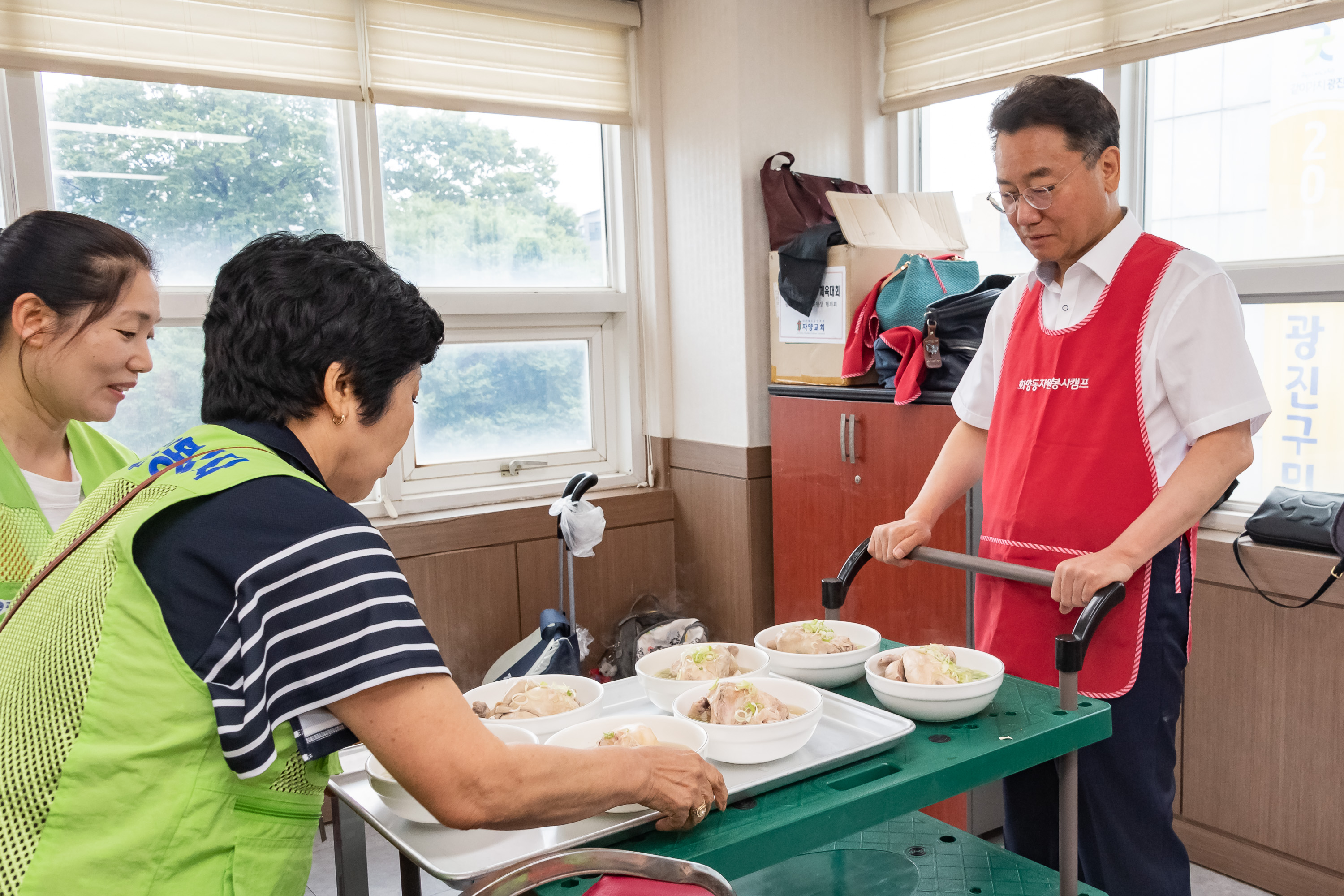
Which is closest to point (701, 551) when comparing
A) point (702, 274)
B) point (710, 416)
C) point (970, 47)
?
point (710, 416)

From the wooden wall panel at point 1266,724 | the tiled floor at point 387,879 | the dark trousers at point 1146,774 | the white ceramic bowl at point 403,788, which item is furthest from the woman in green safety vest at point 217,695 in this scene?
the wooden wall panel at point 1266,724

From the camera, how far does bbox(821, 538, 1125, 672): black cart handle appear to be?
1.41 metres

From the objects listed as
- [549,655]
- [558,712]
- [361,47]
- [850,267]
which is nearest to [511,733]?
[558,712]

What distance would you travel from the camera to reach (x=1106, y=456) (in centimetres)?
170

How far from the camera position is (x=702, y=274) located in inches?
142

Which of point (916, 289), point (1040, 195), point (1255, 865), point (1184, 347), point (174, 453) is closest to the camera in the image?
point (174, 453)

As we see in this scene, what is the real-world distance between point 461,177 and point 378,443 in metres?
2.55

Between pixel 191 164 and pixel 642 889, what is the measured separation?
284 cm

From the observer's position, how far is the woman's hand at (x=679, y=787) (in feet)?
3.64

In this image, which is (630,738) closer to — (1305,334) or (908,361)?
(908,361)

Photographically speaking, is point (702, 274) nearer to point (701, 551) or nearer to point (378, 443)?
point (701, 551)

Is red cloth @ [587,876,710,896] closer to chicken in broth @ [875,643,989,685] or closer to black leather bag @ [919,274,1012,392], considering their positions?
chicken in broth @ [875,643,989,685]

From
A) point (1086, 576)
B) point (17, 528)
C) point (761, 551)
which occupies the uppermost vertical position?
point (17, 528)

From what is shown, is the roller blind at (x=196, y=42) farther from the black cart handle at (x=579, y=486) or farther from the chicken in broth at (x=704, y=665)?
the chicken in broth at (x=704, y=665)
